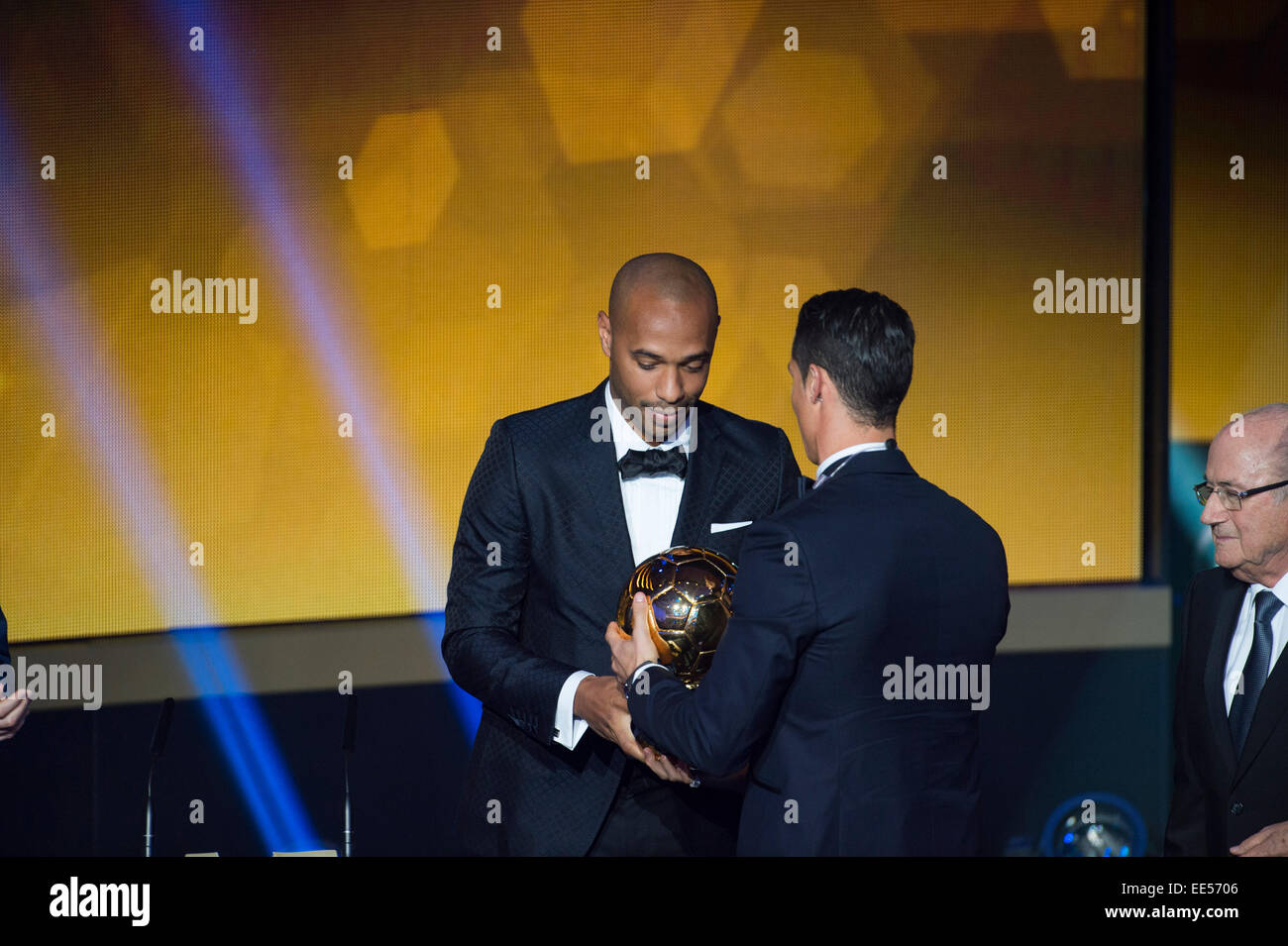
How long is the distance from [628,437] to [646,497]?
0.45 feet

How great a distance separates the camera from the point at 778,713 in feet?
6.67

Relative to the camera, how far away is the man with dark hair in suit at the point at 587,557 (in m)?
2.41

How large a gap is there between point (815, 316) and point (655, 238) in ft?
8.07

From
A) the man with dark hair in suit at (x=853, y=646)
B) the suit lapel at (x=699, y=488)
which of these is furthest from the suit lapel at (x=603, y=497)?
the man with dark hair in suit at (x=853, y=646)

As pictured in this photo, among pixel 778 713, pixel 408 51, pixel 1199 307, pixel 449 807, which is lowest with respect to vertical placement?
pixel 449 807

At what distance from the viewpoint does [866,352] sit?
2051 millimetres

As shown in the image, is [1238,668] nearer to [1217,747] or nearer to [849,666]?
[1217,747]

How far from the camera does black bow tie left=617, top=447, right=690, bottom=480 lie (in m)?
2.53

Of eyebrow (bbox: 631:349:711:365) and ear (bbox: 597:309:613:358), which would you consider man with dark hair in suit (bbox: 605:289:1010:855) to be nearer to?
eyebrow (bbox: 631:349:711:365)

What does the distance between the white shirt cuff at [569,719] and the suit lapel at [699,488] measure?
0.34m

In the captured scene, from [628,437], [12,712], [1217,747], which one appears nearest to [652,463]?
[628,437]

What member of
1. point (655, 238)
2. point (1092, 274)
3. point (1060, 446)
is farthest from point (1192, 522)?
point (655, 238)

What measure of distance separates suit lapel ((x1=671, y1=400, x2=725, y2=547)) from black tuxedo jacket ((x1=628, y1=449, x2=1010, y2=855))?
473 millimetres
